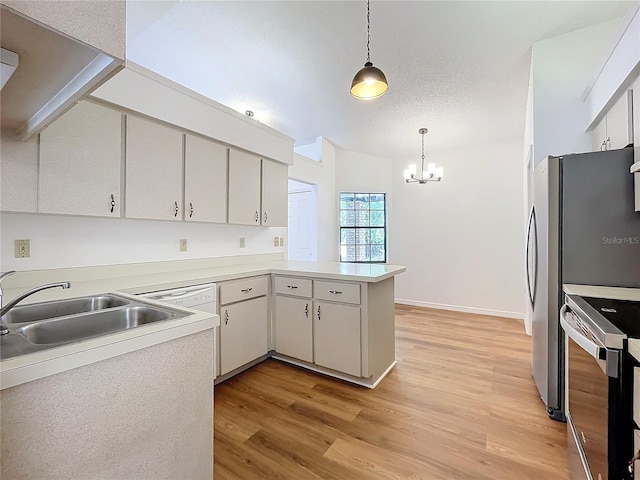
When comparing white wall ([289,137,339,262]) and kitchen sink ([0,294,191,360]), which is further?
white wall ([289,137,339,262])

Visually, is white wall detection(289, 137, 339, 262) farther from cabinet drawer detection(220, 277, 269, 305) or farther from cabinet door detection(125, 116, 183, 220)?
cabinet door detection(125, 116, 183, 220)

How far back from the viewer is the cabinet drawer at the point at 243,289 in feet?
7.84

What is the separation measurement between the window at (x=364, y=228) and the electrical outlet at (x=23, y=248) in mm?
4299

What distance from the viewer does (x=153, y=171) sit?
2229 millimetres

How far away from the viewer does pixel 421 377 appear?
2.57 m

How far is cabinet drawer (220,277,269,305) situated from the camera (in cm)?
239

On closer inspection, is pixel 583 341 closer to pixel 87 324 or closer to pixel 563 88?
pixel 87 324

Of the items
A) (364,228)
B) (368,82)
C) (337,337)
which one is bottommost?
(337,337)

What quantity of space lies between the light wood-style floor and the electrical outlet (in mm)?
1557

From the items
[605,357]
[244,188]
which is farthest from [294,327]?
[605,357]

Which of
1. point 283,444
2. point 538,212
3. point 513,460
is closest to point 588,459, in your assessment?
point 513,460

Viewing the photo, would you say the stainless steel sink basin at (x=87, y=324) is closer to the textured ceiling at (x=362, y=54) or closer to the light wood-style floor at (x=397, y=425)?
the light wood-style floor at (x=397, y=425)

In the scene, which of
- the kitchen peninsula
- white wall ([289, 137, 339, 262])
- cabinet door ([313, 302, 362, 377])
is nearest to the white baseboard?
white wall ([289, 137, 339, 262])

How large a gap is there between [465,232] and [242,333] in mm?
3882
